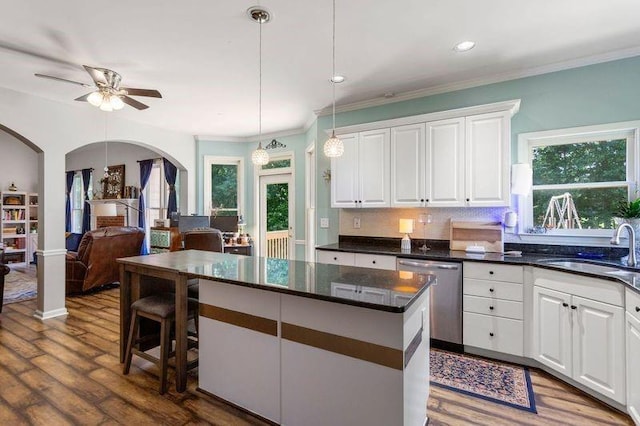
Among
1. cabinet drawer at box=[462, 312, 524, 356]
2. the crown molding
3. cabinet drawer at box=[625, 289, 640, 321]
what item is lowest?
cabinet drawer at box=[462, 312, 524, 356]

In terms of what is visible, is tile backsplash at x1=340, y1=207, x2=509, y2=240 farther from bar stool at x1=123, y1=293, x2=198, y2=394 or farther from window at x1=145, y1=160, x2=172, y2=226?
window at x1=145, y1=160, x2=172, y2=226

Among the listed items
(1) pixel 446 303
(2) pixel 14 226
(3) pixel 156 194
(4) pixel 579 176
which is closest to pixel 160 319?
(1) pixel 446 303

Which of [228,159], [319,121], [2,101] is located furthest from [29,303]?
[319,121]

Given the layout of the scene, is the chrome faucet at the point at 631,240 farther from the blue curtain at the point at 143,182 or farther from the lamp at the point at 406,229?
the blue curtain at the point at 143,182

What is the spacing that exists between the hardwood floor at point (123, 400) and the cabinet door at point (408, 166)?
190cm

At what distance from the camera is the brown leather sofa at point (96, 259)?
4918 mm

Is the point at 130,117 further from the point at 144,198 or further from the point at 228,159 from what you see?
the point at 144,198

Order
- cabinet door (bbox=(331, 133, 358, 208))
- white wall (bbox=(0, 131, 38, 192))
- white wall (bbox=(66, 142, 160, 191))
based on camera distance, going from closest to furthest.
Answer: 1. cabinet door (bbox=(331, 133, 358, 208))
2. white wall (bbox=(66, 142, 160, 191))
3. white wall (bbox=(0, 131, 38, 192))

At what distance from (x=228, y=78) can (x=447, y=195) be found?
8.68 feet

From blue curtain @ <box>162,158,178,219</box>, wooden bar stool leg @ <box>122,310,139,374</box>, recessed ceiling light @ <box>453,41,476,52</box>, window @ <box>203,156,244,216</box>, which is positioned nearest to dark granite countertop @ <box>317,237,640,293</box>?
recessed ceiling light @ <box>453,41,476,52</box>

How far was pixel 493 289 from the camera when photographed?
2875 millimetres

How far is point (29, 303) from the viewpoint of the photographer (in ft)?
15.1

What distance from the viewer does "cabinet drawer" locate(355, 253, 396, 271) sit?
336cm

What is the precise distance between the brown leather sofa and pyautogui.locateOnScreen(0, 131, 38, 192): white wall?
444 cm
